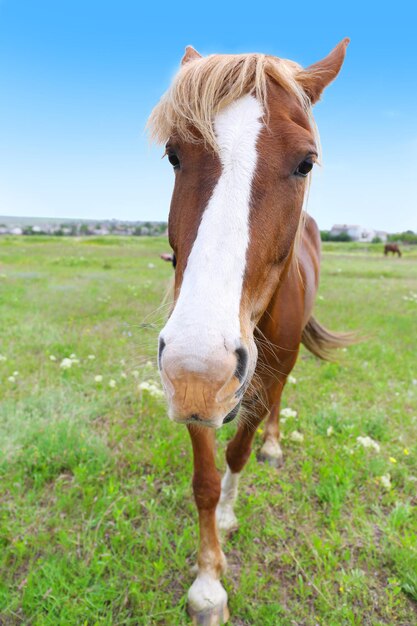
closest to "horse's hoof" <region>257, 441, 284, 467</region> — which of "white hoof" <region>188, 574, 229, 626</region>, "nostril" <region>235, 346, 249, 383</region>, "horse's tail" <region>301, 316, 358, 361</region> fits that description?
"white hoof" <region>188, 574, 229, 626</region>

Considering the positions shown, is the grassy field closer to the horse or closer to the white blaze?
the white blaze

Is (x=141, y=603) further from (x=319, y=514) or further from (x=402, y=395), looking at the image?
(x=402, y=395)

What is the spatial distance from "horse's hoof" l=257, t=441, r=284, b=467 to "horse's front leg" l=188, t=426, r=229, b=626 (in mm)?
1082

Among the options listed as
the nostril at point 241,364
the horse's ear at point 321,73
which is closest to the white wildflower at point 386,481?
the nostril at point 241,364

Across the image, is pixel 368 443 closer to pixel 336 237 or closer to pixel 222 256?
pixel 222 256

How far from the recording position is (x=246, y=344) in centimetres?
121

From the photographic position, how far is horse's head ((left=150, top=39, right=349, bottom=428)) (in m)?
1.12

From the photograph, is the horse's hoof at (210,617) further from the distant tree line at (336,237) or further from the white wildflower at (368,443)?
the distant tree line at (336,237)

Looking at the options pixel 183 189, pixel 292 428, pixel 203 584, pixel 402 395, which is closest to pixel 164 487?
pixel 203 584

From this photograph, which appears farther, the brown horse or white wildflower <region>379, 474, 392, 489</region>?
white wildflower <region>379, 474, 392, 489</region>

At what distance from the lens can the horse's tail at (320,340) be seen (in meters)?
4.25

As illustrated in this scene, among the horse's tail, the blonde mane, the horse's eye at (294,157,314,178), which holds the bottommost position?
the horse's tail

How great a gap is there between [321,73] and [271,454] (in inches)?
110

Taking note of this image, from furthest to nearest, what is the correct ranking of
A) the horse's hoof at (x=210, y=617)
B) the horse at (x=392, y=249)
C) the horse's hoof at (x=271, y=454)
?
the horse at (x=392, y=249) < the horse's hoof at (x=271, y=454) < the horse's hoof at (x=210, y=617)
